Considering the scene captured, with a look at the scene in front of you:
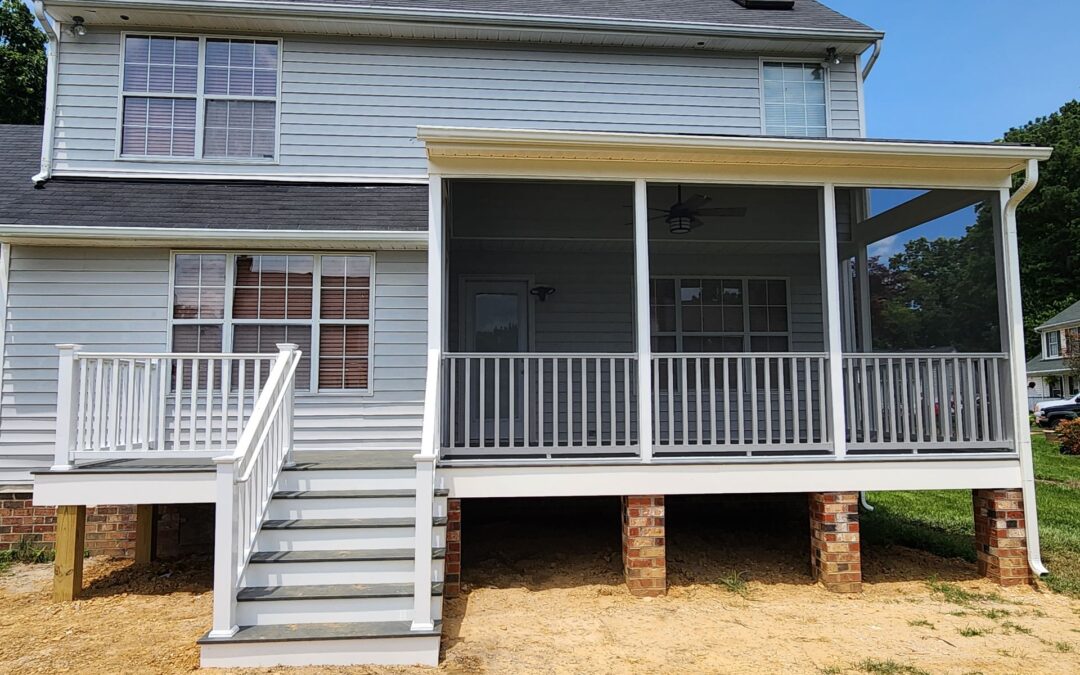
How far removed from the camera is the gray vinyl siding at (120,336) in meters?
6.59

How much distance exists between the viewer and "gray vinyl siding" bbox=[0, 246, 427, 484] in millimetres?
6594

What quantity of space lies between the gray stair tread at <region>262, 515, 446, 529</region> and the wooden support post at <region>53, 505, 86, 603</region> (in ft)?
5.81

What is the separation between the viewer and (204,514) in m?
6.86

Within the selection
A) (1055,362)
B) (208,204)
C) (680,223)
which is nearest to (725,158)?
(680,223)

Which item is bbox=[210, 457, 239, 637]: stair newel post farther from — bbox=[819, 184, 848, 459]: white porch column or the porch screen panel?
bbox=[819, 184, 848, 459]: white porch column

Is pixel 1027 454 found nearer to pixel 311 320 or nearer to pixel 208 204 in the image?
pixel 311 320

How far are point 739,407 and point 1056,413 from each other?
2268cm

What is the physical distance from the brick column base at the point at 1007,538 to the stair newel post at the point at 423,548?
4.59 metres

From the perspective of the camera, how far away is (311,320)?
686 centimetres

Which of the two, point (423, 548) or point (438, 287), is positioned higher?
point (438, 287)

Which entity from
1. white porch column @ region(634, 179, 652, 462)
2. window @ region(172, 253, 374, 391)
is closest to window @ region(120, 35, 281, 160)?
window @ region(172, 253, 374, 391)

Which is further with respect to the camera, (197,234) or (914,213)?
(914,213)

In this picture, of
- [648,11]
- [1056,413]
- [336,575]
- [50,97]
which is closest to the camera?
[336,575]

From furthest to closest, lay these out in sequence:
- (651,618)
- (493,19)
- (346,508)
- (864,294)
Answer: (864,294) → (493,19) → (346,508) → (651,618)
